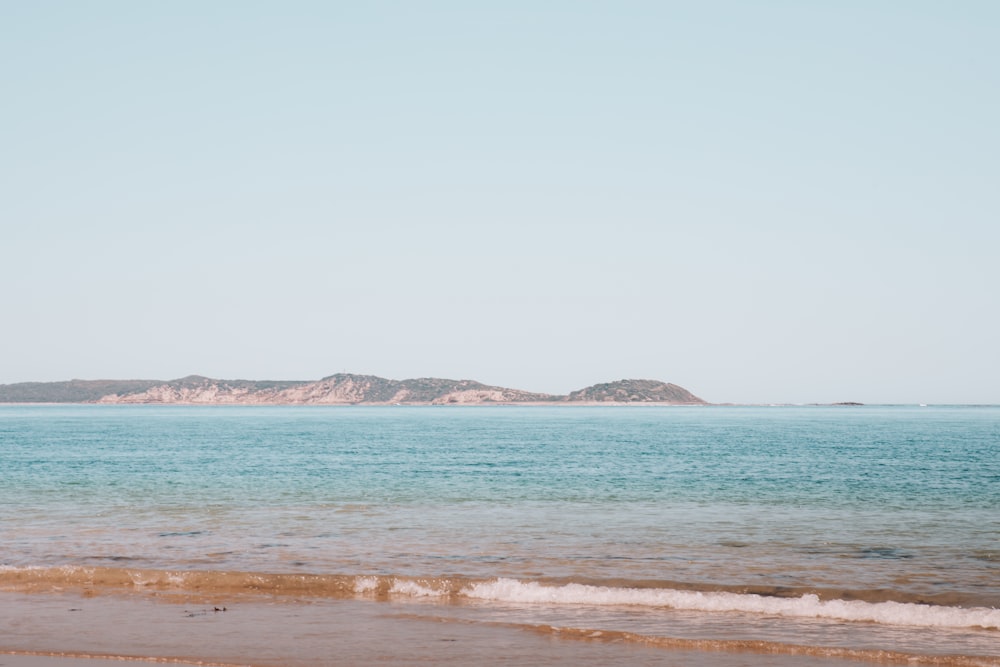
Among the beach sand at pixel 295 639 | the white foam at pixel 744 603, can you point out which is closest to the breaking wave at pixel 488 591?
the white foam at pixel 744 603

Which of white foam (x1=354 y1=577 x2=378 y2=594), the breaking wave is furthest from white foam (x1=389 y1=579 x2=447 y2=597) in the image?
white foam (x1=354 y1=577 x2=378 y2=594)

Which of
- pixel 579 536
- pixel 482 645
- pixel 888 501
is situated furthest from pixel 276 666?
pixel 888 501

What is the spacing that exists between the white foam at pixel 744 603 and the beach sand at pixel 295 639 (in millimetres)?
2059

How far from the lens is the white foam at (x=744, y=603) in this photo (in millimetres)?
16625

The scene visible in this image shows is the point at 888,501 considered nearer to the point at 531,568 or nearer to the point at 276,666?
the point at 531,568

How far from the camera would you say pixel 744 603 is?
17.8 metres

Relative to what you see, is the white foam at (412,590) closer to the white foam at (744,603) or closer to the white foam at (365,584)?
the white foam at (365,584)

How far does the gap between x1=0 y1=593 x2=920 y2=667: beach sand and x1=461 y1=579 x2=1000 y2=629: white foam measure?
206cm

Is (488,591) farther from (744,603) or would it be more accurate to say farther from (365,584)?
(744,603)

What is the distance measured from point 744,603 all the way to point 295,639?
27.4 feet

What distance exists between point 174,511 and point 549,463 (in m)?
31.8

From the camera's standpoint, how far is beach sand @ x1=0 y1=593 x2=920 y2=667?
13875 mm

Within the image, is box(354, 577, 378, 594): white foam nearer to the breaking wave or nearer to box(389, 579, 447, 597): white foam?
the breaking wave

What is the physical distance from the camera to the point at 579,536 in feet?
89.9
